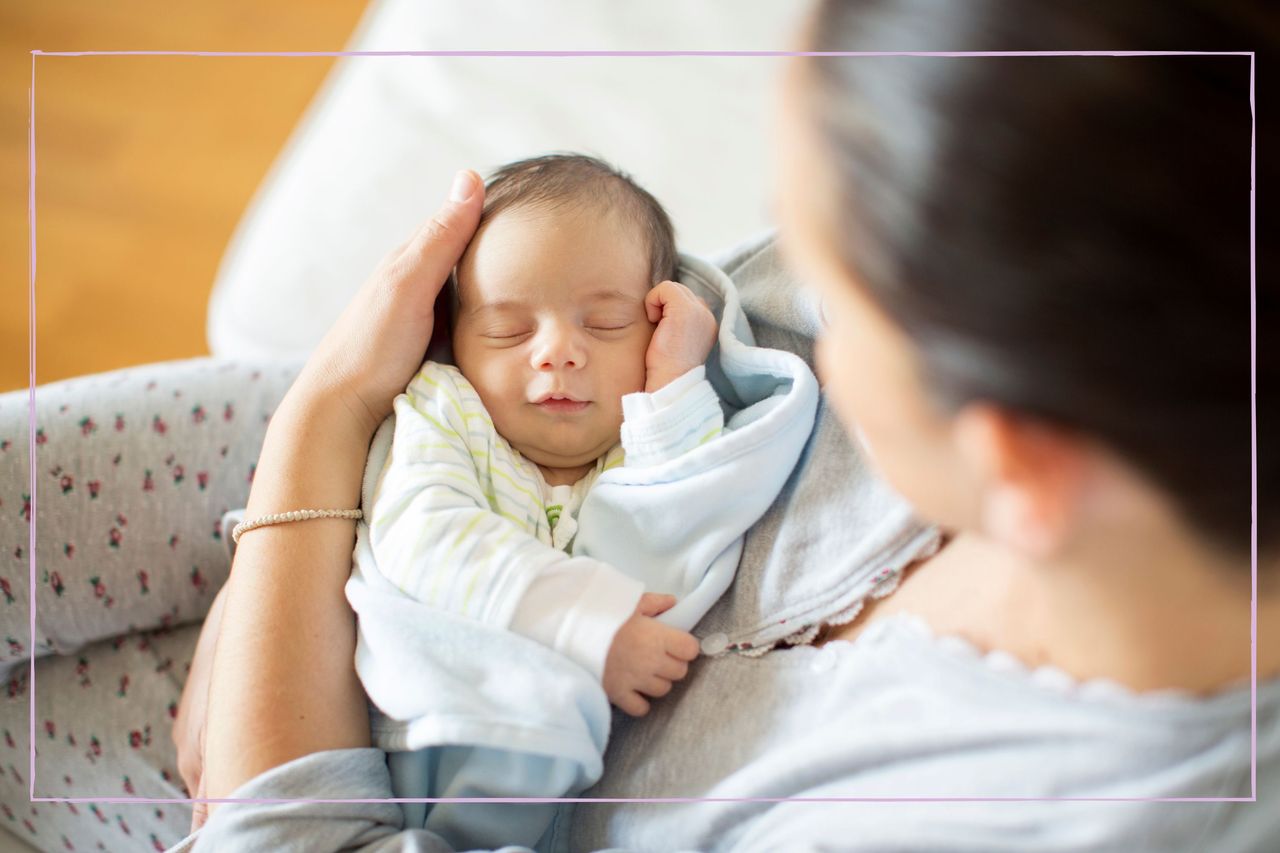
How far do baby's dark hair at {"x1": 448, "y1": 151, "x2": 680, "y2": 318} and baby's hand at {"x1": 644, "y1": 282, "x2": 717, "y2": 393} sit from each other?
0.06ft

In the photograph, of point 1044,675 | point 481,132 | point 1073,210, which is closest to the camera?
point 1073,210

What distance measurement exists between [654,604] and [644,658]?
3 cm

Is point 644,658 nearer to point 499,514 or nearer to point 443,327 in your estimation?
point 499,514

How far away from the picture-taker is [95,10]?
33.6 inches

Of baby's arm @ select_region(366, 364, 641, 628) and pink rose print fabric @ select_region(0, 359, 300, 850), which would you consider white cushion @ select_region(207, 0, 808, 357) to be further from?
baby's arm @ select_region(366, 364, 641, 628)

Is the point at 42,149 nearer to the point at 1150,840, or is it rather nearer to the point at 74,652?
the point at 74,652

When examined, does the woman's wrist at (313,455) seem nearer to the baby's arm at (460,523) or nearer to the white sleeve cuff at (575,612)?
the baby's arm at (460,523)

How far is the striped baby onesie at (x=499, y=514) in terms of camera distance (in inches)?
20.2

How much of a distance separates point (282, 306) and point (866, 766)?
677 mm

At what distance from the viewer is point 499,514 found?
0.55 m

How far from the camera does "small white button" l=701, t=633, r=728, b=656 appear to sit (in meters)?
0.56

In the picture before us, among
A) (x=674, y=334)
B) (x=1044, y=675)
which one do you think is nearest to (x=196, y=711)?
(x=674, y=334)

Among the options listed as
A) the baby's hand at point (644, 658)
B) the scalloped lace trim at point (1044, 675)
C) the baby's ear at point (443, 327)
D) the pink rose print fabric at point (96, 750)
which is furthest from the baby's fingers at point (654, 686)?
the pink rose print fabric at point (96, 750)

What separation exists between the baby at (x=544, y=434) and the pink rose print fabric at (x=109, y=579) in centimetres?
22
